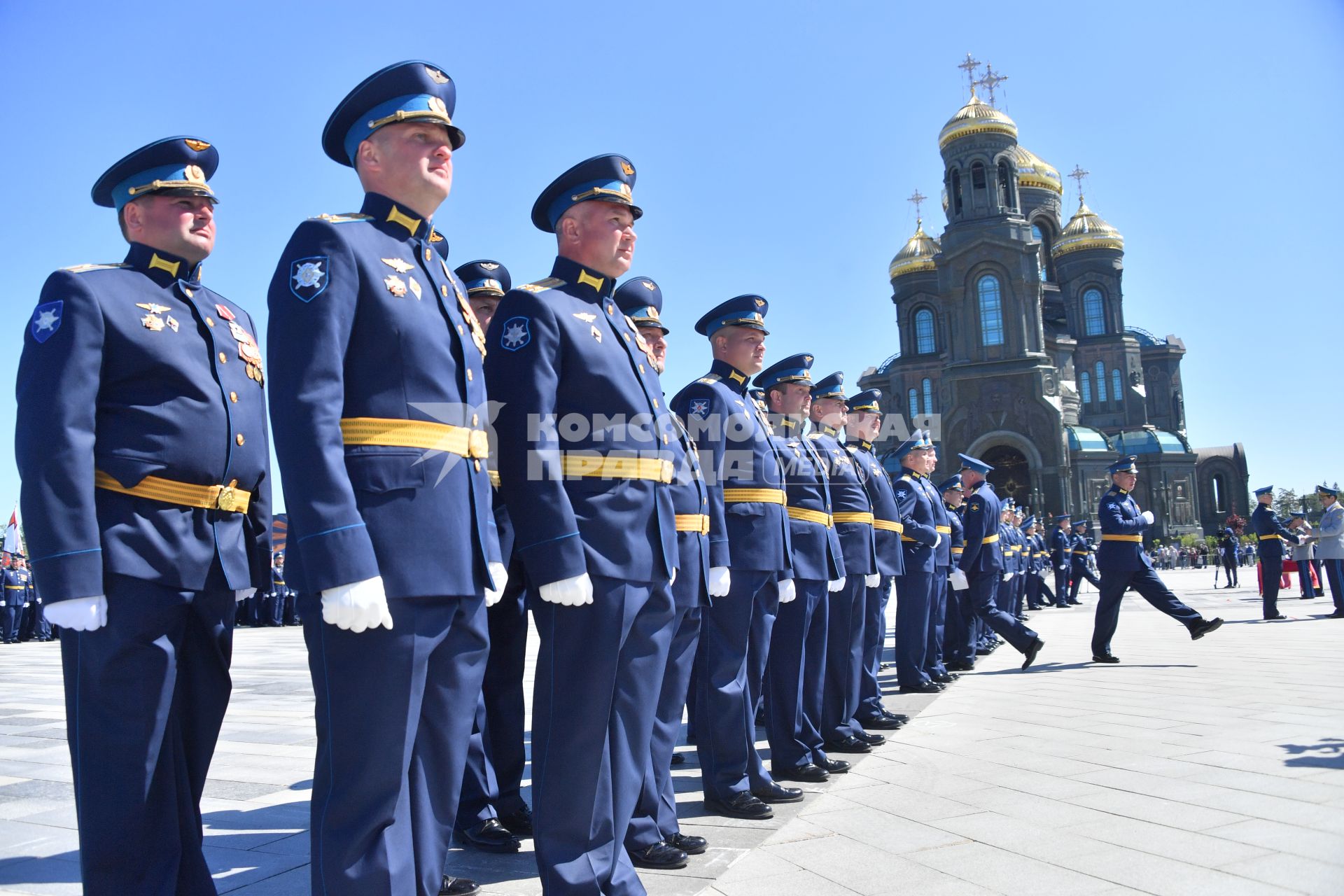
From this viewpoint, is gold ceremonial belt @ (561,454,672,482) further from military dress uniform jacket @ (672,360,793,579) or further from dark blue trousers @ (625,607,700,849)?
military dress uniform jacket @ (672,360,793,579)

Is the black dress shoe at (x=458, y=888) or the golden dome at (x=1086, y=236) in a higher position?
the golden dome at (x=1086, y=236)

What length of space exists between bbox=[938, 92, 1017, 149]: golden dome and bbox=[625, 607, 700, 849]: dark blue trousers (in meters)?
54.0

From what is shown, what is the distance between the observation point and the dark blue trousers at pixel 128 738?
2674 mm

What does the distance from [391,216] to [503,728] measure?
8.18 feet

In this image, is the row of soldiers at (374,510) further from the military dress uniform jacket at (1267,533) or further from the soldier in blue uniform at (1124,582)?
the military dress uniform jacket at (1267,533)

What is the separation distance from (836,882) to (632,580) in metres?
1.24

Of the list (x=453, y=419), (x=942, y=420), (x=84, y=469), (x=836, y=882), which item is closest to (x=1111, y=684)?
(x=836, y=882)

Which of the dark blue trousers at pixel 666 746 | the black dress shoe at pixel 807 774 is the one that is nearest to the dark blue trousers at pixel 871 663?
the black dress shoe at pixel 807 774

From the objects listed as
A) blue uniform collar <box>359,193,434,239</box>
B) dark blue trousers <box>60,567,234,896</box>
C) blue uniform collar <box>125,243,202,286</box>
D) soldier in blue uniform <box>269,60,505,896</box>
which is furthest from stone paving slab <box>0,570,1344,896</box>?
blue uniform collar <box>359,193,434,239</box>

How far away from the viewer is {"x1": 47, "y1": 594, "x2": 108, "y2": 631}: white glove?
255cm

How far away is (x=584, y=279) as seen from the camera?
11.8 feet

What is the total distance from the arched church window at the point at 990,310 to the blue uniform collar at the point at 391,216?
169ft

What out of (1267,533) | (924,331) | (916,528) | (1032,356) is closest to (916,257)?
(924,331)

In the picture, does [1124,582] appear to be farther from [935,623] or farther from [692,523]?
[692,523]
